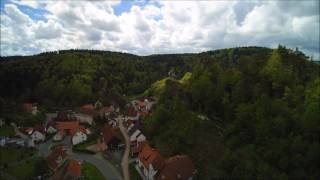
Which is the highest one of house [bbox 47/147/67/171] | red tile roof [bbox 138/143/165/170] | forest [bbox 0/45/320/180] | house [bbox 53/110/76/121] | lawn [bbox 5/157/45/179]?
forest [bbox 0/45/320/180]

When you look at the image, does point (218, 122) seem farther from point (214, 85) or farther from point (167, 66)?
point (167, 66)

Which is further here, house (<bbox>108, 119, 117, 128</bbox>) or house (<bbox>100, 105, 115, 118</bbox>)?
house (<bbox>100, 105, 115, 118</bbox>)

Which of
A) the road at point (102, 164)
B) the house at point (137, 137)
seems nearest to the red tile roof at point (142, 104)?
the house at point (137, 137)

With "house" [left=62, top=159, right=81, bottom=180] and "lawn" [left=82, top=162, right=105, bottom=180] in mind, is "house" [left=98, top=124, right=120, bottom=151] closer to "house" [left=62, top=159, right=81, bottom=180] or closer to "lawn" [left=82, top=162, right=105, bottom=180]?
"lawn" [left=82, top=162, right=105, bottom=180]

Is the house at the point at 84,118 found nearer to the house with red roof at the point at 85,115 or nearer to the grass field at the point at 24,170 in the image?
the house with red roof at the point at 85,115

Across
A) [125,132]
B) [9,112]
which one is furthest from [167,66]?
[9,112]

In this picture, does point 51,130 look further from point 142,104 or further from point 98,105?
point 142,104

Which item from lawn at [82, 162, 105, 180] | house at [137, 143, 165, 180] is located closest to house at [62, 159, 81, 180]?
lawn at [82, 162, 105, 180]
